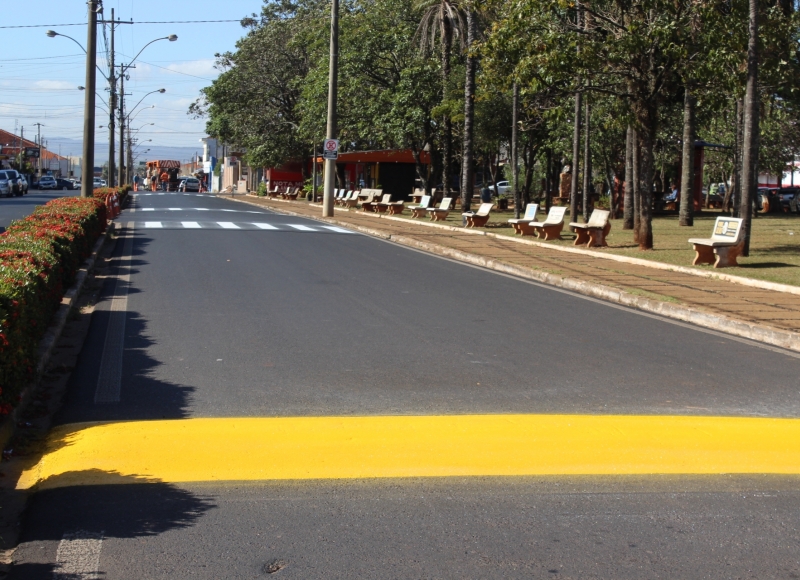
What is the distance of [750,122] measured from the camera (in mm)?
17188

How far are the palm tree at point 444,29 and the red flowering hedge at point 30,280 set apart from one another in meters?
24.3

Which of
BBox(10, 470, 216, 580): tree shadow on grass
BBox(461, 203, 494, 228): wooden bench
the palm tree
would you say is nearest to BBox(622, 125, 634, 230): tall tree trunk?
BBox(461, 203, 494, 228): wooden bench

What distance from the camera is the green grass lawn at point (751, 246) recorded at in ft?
51.8

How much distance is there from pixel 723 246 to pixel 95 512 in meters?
13.6

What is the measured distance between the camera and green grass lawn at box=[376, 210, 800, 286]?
15.8 meters

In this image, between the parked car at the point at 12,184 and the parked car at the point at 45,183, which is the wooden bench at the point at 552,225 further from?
the parked car at the point at 45,183

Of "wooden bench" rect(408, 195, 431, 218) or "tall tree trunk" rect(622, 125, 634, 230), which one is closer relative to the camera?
"tall tree trunk" rect(622, 125, 634, 230)

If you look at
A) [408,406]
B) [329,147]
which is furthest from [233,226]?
[408,406]

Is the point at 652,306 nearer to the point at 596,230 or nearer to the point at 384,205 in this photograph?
the point at 596,230

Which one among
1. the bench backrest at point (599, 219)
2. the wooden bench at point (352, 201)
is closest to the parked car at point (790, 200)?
the wooden bench at point (352, 201)

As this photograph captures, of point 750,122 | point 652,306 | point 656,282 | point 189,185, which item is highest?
point 189,185

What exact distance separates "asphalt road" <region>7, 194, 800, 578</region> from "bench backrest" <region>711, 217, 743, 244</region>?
4.24 meters

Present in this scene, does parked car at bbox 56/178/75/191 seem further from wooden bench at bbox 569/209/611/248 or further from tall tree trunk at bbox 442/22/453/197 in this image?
wooden bench at bbox 569/209/611/248

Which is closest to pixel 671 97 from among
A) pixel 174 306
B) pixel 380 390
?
pixel 174 306
